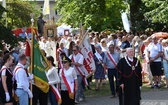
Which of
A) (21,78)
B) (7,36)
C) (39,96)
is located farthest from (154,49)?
(21,78)

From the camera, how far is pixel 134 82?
12977mm

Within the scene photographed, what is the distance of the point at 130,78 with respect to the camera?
42.4 ft

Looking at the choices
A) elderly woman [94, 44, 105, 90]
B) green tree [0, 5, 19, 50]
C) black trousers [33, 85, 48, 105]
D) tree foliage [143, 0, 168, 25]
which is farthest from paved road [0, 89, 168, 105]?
tree foliage [143, 0, 168, 25]

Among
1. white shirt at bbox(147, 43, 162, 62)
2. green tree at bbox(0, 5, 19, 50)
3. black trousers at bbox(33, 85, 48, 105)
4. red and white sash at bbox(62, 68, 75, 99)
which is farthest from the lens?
white shirt at bbox(147, 43, 162, 62)

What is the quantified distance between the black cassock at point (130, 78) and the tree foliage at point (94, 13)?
2396 cm

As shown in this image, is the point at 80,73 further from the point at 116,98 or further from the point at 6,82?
the point at 6,82

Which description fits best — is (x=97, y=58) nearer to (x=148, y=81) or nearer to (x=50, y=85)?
(x=148, y=81)

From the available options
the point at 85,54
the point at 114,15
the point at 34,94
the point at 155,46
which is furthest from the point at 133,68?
the point at 114,15

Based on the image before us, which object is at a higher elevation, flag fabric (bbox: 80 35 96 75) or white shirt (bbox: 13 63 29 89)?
flag fabric (bbox: 80 35 96 75)

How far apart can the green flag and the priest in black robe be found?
2.18 metres

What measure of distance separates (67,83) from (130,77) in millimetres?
1722

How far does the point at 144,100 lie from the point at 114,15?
23.9 metres

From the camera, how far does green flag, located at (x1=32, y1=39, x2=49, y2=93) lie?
468 inches

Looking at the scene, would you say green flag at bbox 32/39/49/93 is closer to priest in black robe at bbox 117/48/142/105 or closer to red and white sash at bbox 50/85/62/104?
red and white sash at bbox 50/85/62/104
